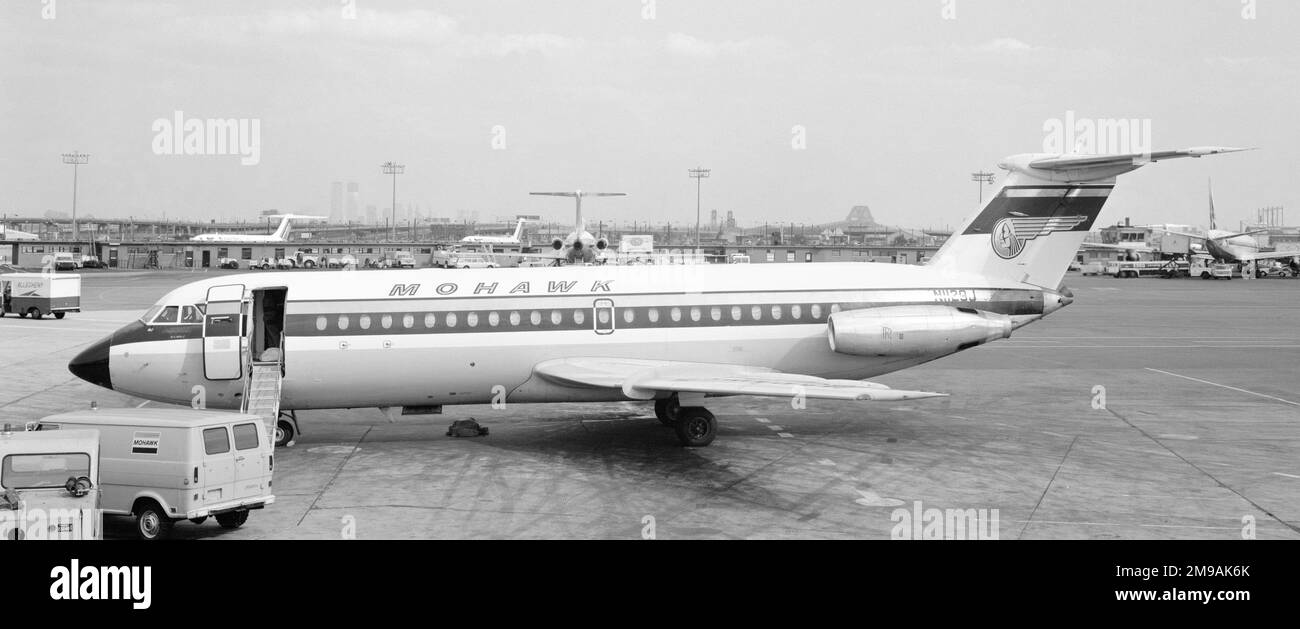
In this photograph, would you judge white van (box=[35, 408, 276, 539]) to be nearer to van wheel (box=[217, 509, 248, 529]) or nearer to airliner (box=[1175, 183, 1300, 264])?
van wheel (box=[217, 509, 248, 529])

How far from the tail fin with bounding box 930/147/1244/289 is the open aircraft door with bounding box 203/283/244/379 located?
1518 cm

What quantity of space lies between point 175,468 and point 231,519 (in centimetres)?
135

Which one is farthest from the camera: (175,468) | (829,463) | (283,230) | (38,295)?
(283,230)

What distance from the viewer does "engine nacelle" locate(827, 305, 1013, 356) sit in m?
23.5

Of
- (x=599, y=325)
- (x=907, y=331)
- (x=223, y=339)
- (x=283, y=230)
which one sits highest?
(x=283, y=230)

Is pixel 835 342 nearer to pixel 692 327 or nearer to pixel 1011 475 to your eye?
pixel 692 327

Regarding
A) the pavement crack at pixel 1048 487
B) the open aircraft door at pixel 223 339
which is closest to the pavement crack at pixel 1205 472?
the pavement crack at pixel 1048 487

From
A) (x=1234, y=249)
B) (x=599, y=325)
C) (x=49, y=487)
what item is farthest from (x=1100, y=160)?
(x=1234, y=249)

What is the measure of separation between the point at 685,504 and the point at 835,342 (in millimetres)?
7305

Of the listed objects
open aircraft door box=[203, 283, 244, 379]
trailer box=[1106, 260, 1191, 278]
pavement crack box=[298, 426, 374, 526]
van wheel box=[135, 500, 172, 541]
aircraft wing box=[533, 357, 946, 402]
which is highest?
trailer box=[1106, 260, 1191, 278]

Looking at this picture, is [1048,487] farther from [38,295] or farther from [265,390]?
[38,295]

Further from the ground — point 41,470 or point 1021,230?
point 1021,230

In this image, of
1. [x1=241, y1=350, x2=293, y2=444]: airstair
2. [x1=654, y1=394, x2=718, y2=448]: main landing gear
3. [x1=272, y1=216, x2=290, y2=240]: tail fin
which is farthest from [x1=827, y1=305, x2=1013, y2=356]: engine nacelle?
[x1=272, y1=216, x2=290, y2=240]: tail fin

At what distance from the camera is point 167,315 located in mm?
22734
